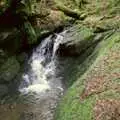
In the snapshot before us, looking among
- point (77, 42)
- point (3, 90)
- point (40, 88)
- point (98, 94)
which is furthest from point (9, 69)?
point (98, 94)

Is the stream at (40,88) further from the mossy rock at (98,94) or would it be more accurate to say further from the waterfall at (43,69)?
the mossy rock at (98,94)

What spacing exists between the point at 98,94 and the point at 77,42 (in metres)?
5.95

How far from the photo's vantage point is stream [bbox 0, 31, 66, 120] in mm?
11461

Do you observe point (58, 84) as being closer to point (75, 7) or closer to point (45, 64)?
point (45, 64)

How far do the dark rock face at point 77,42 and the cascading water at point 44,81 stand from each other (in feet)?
2.18

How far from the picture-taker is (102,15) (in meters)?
17.8

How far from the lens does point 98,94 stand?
9.24 m

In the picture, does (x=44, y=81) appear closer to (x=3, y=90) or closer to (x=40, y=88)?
(x=40, y=88)

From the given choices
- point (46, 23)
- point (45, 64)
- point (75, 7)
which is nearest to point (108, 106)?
point (45, 64)

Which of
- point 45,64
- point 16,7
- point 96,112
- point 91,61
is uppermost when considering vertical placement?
point 16,7

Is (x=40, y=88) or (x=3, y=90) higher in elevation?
(x=3, y=90)

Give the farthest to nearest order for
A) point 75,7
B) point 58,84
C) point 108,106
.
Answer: point 75,7 → point 58,84 → point 108,106

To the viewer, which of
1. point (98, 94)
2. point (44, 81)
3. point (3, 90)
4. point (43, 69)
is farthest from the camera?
point (43, 69)

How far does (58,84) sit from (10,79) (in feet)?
7.69
